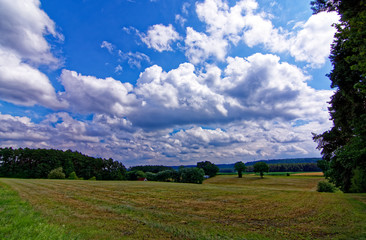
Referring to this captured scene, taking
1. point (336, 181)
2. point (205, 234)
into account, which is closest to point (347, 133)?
point (336, 181)

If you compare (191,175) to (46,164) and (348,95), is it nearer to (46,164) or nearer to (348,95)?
(46,164)

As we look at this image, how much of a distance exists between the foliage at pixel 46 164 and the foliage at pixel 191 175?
4055 centimetres

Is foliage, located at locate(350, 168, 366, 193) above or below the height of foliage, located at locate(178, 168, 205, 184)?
above

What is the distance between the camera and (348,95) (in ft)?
59.5

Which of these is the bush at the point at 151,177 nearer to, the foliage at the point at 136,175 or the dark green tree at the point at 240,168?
the foliage at the point at 136,175

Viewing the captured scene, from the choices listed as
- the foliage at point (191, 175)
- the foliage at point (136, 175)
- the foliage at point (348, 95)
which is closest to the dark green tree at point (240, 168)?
the foliage at point (191, 175)

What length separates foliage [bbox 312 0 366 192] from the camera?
9.70 meters

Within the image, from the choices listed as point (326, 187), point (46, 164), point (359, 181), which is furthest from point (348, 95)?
point (46, 164)

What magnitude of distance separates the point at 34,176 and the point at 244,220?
4174 inches

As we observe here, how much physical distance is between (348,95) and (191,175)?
74.1 meters

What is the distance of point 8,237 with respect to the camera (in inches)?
229

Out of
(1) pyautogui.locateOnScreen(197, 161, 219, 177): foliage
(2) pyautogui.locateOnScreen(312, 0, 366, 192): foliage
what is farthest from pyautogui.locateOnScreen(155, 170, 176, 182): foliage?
(2) pyautogui.locateOnScreen(312, 0, 366, 192): foliage

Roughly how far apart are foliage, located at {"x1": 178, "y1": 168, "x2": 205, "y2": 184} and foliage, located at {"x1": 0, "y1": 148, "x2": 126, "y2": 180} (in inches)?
1597

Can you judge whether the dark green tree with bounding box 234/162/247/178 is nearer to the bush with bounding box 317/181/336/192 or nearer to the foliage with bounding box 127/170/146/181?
the foliage with bounding box 127/170/146/181
